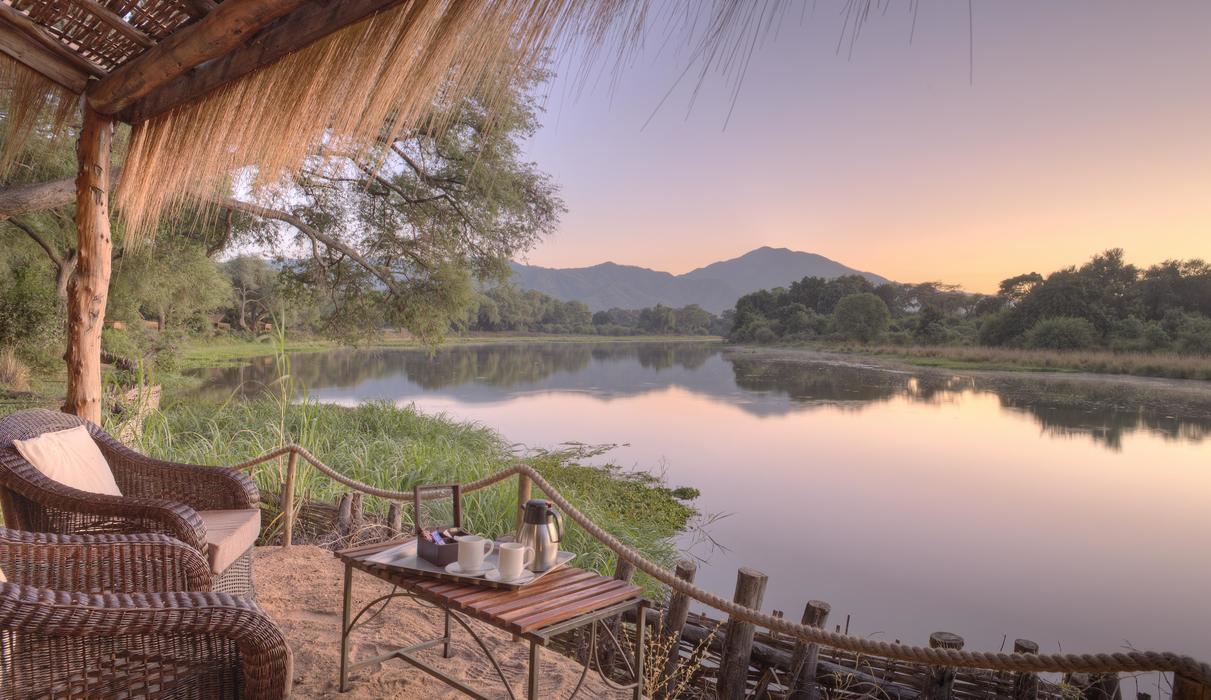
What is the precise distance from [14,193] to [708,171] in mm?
31577

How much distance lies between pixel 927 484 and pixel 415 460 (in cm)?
863

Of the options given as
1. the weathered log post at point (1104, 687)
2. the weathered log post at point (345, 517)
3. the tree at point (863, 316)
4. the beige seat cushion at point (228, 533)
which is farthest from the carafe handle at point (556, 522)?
the tree at point (863, 316)

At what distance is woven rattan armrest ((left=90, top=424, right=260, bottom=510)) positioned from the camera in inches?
114

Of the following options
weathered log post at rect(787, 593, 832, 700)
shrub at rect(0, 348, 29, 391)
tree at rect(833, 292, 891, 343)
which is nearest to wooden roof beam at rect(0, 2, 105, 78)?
weathered log post at rect(787, 593, 832, 700)

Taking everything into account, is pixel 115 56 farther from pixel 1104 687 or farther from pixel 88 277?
pixel 1104 687

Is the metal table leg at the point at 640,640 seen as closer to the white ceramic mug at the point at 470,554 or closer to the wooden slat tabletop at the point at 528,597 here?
the wooden slat tabletop at the point at 528,597

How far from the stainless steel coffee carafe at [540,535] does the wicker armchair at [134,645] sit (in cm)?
73

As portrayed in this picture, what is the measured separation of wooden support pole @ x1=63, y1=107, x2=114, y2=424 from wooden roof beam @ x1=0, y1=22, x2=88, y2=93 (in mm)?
244

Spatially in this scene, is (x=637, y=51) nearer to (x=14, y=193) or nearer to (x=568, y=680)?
(x=568, y=680)

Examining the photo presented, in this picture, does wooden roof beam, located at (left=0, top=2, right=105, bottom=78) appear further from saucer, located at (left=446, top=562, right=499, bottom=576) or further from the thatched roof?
saucer, located at (left=446, top=562, right=499, bottom=576)

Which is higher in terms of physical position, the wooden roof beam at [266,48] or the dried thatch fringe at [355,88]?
the wooden roof beam at [266,48]

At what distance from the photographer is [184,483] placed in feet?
9.52

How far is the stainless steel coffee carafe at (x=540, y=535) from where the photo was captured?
6.74 feet

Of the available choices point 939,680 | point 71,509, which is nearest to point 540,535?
point 71,509
